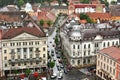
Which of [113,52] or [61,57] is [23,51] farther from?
[113,52]

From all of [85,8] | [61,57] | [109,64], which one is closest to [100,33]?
[61,57]

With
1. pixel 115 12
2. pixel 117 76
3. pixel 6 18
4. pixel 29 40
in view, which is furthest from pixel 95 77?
pixel 115 12

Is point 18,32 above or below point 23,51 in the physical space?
above

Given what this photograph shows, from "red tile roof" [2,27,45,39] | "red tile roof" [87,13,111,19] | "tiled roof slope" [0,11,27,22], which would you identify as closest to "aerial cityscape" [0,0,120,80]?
"red tile roof" [2,27,45,39]

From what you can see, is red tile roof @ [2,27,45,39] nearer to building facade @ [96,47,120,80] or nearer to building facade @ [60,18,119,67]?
building facade @ [60,18,119,67]

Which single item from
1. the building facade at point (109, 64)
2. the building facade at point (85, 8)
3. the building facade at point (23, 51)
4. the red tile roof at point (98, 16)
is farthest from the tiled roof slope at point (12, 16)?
the building facade at point (109, 64)

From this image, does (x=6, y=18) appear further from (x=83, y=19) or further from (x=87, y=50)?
(x=87, y=50)

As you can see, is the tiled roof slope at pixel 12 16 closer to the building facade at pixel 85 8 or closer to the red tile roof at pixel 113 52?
the building facade at pixel 85 8
